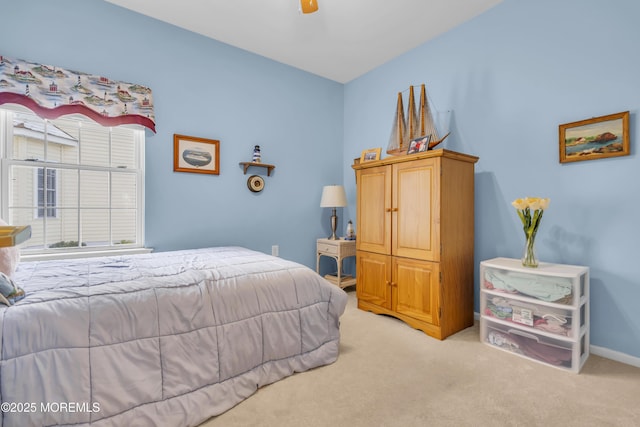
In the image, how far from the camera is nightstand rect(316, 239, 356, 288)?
3.52m

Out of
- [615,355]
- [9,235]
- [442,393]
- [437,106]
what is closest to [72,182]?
[9,235]

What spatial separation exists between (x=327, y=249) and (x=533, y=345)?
7.14ft

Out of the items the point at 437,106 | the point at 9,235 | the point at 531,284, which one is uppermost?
the point at 437,106

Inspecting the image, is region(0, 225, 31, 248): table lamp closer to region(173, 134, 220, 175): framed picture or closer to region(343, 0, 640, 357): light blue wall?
region(173, 134, 220, 175): framed picture

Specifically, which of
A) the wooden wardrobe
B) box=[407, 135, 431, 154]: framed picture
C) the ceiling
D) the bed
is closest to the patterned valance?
the ceiling

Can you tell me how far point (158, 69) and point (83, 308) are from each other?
2388mm

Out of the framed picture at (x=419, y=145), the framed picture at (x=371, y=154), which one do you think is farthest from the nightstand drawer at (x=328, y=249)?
the framed picture at (x=419, y=145)

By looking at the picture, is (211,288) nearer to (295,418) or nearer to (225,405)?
(225,405)

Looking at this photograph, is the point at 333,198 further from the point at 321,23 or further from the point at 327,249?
the point at 321,23

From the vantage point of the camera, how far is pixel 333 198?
367cm

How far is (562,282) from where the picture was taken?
6.41ft

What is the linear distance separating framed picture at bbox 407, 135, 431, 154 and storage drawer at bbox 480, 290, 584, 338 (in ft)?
4.11

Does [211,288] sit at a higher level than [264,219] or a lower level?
lower

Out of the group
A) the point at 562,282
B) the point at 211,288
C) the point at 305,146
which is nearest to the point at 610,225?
the point at 562,282
